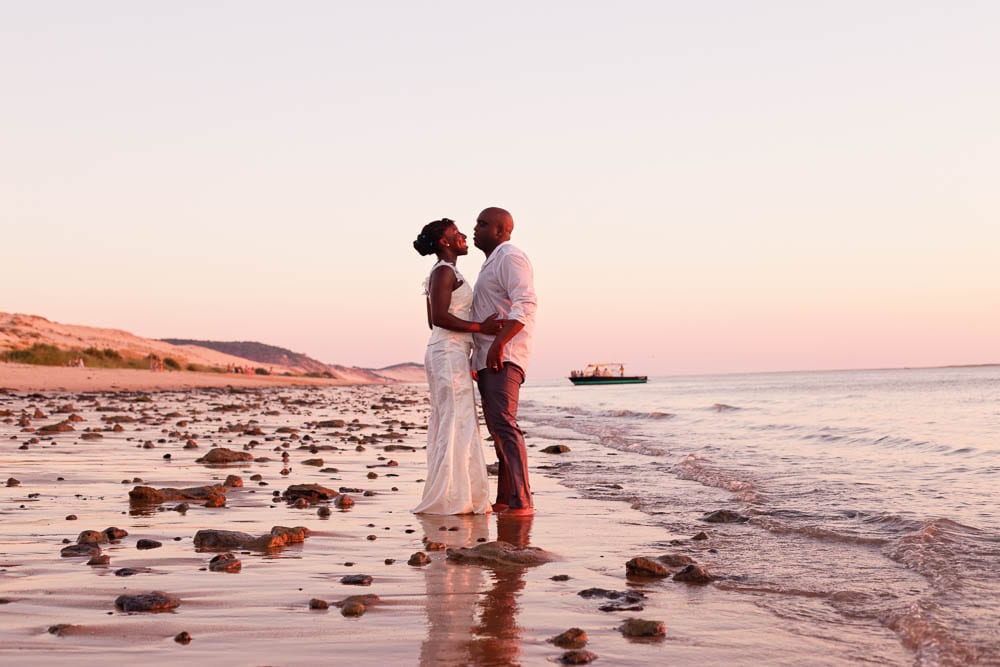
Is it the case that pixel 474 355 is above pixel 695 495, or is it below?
above

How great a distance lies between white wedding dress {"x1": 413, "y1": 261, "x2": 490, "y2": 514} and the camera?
837cm

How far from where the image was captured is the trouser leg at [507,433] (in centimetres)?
846

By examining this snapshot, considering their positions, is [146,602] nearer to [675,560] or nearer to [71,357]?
[675,560]

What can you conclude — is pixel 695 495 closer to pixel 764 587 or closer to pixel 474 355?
pixel 474 355

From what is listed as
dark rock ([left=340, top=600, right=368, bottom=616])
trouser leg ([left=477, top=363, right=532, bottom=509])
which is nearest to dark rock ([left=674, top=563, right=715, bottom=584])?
dark rock ([left=340, top=600, right=368, bottom=616])

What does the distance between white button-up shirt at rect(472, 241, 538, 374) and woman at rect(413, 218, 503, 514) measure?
0.12 meters

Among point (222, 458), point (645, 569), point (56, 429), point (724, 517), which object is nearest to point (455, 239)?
point (724, 517)

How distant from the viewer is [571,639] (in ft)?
13.3

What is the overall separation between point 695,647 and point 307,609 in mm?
1843

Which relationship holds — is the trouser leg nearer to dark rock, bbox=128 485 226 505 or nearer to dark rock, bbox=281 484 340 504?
dark rock, bbox=281 484 340 504

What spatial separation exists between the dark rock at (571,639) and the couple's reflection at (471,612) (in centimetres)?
17

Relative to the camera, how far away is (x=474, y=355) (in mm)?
8945

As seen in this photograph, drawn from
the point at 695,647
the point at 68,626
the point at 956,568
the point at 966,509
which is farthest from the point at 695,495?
the point at 68,626

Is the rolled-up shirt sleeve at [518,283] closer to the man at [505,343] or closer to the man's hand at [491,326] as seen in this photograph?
the man at [505,343]
